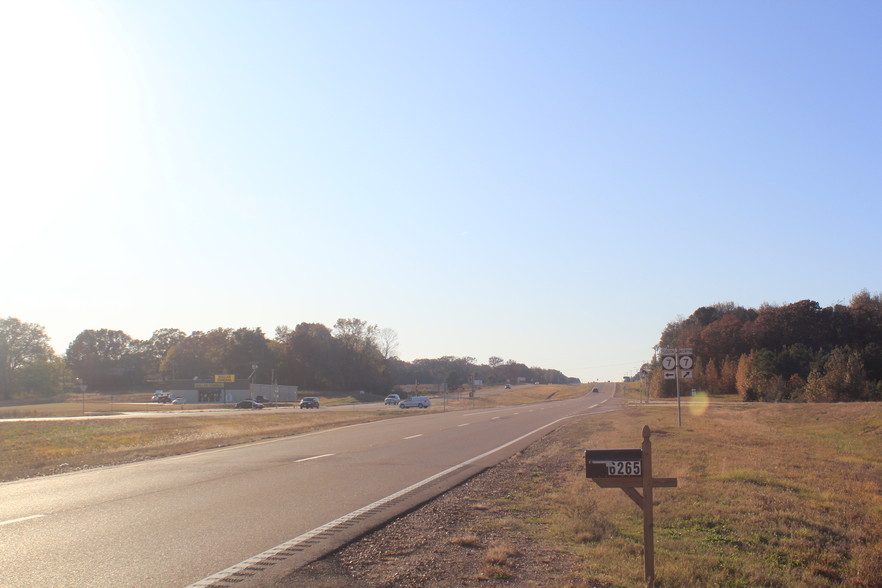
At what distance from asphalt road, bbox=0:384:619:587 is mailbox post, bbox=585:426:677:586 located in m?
3.34

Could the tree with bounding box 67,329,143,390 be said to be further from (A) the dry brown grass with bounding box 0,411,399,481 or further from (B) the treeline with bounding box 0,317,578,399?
(A) the dry brown grass with bounding box 0,411,399,481

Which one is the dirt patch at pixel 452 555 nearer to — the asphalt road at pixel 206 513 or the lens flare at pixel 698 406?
the asphalt road at pixel 206 513

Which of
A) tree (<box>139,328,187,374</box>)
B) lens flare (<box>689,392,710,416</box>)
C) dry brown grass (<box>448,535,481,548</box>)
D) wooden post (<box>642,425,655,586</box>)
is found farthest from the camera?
tree (<box>139,328,187,374</box>)

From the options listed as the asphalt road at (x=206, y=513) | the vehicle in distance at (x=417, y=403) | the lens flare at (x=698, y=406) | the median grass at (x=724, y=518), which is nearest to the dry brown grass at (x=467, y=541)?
the median grass at (x=724, y=518)

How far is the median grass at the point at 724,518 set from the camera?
7.42 meters

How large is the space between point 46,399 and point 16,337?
11567 millimetres

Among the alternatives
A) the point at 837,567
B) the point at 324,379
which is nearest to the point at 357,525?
the point at 837,567

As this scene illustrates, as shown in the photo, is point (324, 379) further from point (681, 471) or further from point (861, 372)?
point (681, 471)

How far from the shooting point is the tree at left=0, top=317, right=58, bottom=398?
111000mm

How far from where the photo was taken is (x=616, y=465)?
22.6ft

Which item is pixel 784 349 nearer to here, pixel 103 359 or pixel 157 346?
pixel 103 359

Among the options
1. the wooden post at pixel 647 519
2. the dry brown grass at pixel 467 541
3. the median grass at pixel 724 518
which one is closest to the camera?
the wooden post at pixel 647 519

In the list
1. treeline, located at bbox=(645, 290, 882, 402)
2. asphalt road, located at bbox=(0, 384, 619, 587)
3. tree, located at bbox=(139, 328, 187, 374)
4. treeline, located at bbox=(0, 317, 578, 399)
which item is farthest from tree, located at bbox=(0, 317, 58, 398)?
asphalt road, located at bbox=(0, 384, 619, 587)

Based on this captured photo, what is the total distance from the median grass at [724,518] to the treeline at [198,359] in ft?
241
